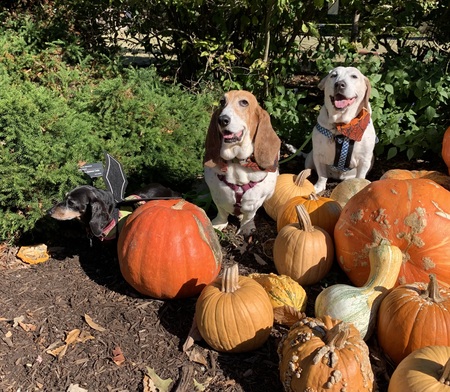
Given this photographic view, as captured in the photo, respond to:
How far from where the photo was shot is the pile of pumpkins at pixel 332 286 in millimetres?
2180

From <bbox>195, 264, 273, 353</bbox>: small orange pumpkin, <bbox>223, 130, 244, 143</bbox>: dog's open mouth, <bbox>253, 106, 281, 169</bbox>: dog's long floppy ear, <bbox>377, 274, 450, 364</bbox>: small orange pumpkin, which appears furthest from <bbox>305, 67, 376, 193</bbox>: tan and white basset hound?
<bbox>195, 264, 273, 353</bbox>: small orange pumpkin

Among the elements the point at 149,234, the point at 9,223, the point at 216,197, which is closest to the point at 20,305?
the point at 9,223

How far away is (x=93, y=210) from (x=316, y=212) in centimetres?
173

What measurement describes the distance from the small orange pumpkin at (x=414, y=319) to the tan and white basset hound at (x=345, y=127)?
1893 mm

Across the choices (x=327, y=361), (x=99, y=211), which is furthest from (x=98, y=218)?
(x=327, y=361)

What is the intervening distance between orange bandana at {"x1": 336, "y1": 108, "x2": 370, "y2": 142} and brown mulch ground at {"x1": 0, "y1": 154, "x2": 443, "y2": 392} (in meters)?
1.32

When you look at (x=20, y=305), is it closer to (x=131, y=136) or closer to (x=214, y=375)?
(x=214, y=375)

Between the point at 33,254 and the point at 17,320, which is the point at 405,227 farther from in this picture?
the point at 33,254

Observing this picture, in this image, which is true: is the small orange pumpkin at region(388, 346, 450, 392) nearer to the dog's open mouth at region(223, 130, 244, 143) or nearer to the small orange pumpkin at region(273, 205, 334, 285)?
the small orange pumpkin at region(273, 205, 334, 285)

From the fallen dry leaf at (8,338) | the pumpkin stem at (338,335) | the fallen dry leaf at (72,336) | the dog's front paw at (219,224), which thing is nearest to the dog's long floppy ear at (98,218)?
the fallen dry leaf at (72,336)

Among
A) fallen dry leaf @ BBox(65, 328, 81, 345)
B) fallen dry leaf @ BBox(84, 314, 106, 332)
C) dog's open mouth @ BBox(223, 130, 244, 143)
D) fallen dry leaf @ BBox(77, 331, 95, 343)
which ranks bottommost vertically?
fallen dry leaf @ BBox(65, 328, 81, 345)

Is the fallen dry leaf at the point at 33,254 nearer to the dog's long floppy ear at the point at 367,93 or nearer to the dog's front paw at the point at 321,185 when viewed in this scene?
the dog's front paw at the point at 321,185

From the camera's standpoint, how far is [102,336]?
2.86 m

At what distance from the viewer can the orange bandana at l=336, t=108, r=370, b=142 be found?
412 cm
